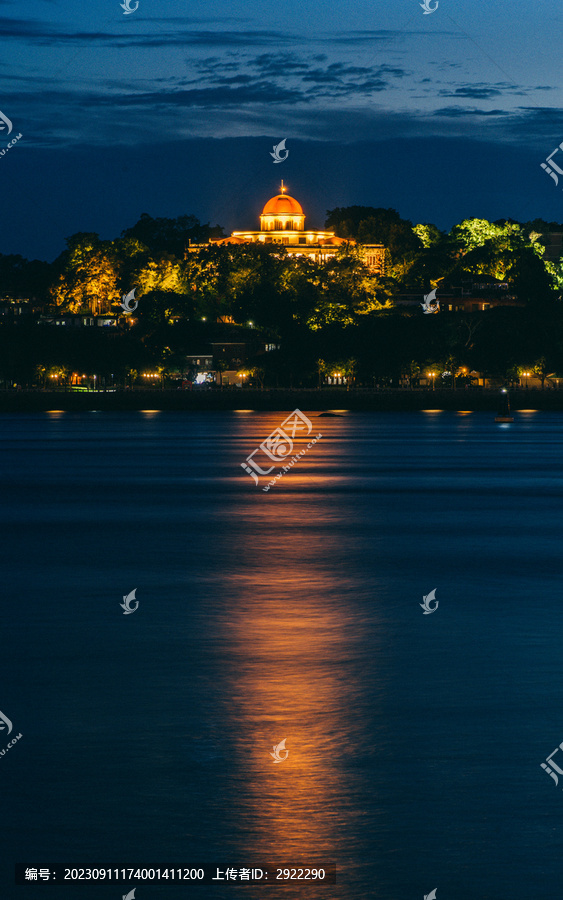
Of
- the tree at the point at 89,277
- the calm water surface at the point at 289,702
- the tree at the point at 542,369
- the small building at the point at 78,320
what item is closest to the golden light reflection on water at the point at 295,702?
the calm water surface at the point at 289,702

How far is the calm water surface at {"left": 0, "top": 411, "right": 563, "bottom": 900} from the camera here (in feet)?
30.8

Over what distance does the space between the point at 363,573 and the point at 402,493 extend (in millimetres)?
21671

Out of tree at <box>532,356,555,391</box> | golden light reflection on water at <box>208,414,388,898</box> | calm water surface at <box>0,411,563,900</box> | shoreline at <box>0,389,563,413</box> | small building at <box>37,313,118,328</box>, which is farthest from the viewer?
small building at <box>37,313,118,328</box>

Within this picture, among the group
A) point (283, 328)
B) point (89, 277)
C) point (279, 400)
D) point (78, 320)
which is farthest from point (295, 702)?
point (78, 320)

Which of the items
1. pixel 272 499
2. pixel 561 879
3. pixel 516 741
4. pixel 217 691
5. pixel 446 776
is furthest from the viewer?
pixel 272 499

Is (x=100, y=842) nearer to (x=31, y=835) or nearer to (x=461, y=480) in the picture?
(x=31, y=835)

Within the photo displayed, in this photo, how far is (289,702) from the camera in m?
13.7

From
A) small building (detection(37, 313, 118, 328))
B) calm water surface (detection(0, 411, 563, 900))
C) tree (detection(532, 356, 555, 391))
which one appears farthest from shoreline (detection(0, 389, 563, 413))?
calm water surface (detection(0, 411, 563, 900))

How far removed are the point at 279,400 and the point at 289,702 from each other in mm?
140280

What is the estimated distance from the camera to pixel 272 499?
44156 millimetres

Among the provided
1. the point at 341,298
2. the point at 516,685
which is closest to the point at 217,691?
the point at 516,685

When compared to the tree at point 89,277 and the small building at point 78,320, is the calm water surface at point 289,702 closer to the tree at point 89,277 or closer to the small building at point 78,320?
the small building at point 78,320

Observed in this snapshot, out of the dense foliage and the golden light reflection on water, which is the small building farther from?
the golden light reflection on water

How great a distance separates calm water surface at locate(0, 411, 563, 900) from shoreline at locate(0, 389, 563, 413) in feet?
395
